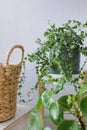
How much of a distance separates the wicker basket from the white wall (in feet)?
1.52

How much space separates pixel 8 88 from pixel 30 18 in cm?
63

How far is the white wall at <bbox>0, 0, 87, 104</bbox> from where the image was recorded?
54.9 inches

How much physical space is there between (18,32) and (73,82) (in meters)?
0.78

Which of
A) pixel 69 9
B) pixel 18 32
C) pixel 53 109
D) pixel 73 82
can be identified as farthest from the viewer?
pixel 18 32

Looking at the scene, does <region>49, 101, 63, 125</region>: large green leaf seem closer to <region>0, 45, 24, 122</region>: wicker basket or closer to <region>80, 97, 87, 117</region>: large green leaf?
<region>80, 97, 87, 117</region>: large green leaf

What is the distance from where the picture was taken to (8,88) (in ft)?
3.31

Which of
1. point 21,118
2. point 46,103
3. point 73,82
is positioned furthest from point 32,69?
point 46,103

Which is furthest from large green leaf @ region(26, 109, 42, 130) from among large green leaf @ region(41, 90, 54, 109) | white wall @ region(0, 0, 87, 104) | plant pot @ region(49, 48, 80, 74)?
white wall @ region(0, 0, 87, 104)

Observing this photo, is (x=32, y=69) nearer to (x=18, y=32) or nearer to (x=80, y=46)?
(x=18, y=32)

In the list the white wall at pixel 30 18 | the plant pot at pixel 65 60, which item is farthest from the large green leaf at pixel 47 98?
the white wall at pixel 30 18

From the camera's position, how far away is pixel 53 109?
0.63 meters

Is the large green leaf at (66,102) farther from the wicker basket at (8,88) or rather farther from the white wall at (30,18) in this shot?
the white wall at (30,18)

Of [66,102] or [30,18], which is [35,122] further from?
[30,18]

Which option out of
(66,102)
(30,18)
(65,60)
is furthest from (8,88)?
(30,18)
